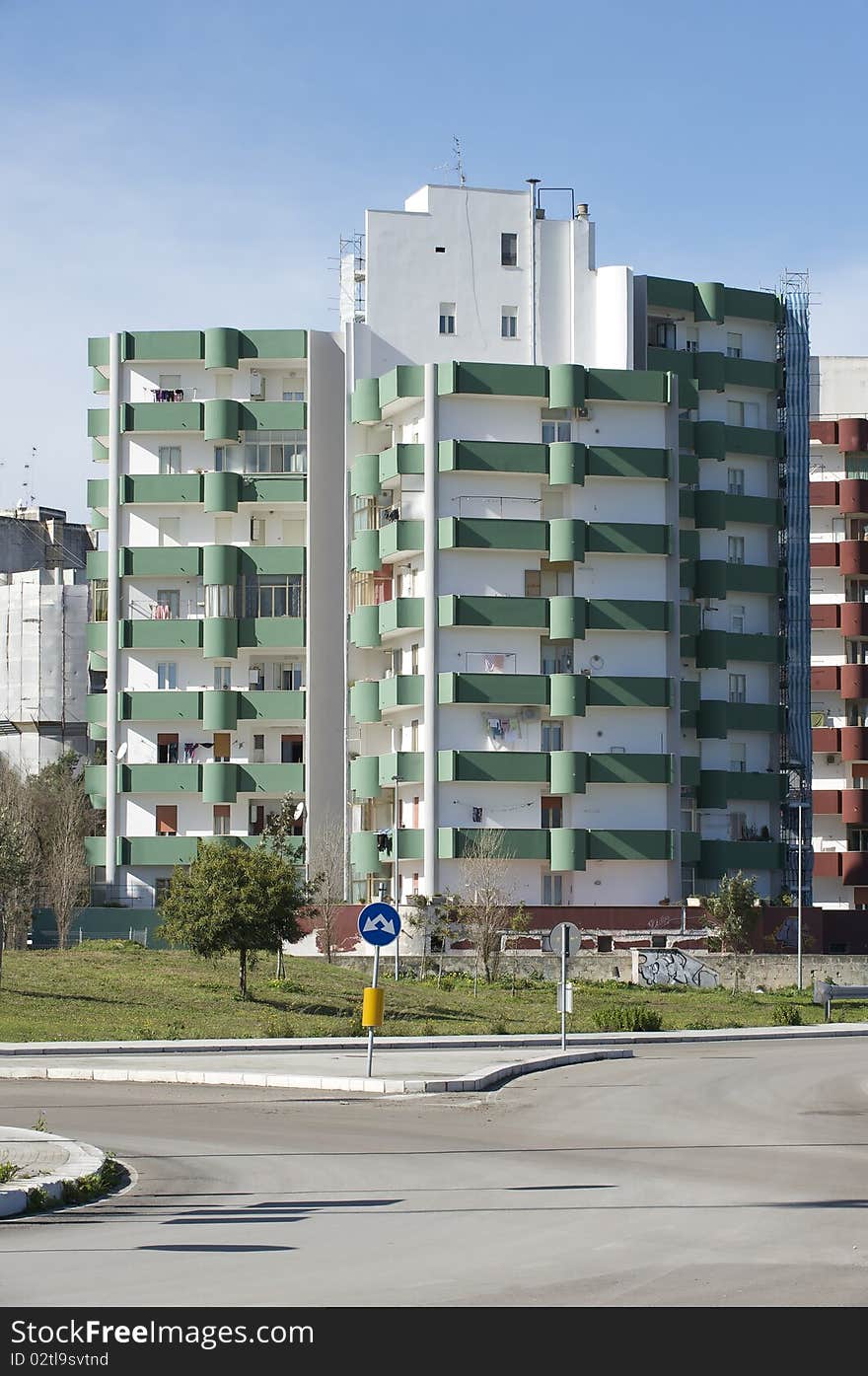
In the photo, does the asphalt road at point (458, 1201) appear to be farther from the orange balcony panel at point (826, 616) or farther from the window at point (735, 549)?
the orange balcony panel at point (826, 616)

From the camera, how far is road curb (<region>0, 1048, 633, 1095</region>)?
2959cm

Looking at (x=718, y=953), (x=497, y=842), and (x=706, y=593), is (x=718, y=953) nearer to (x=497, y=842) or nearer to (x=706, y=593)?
(x=497, y=842)

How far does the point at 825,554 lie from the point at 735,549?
29.8ft

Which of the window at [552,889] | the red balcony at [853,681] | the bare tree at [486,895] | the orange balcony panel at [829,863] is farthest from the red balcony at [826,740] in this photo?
the bare tree at [486,895]

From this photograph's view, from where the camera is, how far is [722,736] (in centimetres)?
9362

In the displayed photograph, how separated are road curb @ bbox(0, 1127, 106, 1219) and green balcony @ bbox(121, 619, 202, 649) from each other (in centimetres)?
7001

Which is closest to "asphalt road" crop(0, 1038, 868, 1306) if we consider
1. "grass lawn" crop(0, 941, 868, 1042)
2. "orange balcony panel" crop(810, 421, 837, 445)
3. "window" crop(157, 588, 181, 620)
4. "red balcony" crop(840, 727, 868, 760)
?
"grass lawn" crop(0, 941, 868, 1042)

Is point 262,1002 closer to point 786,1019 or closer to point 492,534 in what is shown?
point 786,1019

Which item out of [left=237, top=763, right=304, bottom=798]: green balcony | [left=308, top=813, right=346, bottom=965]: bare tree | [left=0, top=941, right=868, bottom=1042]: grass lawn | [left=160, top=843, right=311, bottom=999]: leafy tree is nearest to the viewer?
[left=0, top=941, right=868, bottom=1042]: grass lawn

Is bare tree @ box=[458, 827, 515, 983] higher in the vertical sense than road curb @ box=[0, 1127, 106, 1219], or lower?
higher

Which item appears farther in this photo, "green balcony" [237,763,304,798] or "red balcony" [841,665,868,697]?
"red balcony" [841,665,868,697]

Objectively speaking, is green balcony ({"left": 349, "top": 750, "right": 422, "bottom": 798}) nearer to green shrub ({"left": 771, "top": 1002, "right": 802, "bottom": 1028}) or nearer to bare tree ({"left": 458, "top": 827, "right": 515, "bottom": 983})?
bare tree ({"left": 458, "top": 827, "right": 515, "bottom": 983})

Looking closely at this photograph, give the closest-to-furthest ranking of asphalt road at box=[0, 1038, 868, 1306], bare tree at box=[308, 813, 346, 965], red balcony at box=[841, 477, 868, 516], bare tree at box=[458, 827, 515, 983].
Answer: asphalt road at box=[0, 1038, 868, 1306]
bare tree at box=[458, 827, 515, 983]
bare tree at box=[308, 813, 346, 965]
red balcony at box=[841, 477, 868, 516]

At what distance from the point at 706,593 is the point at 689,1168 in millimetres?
75459
